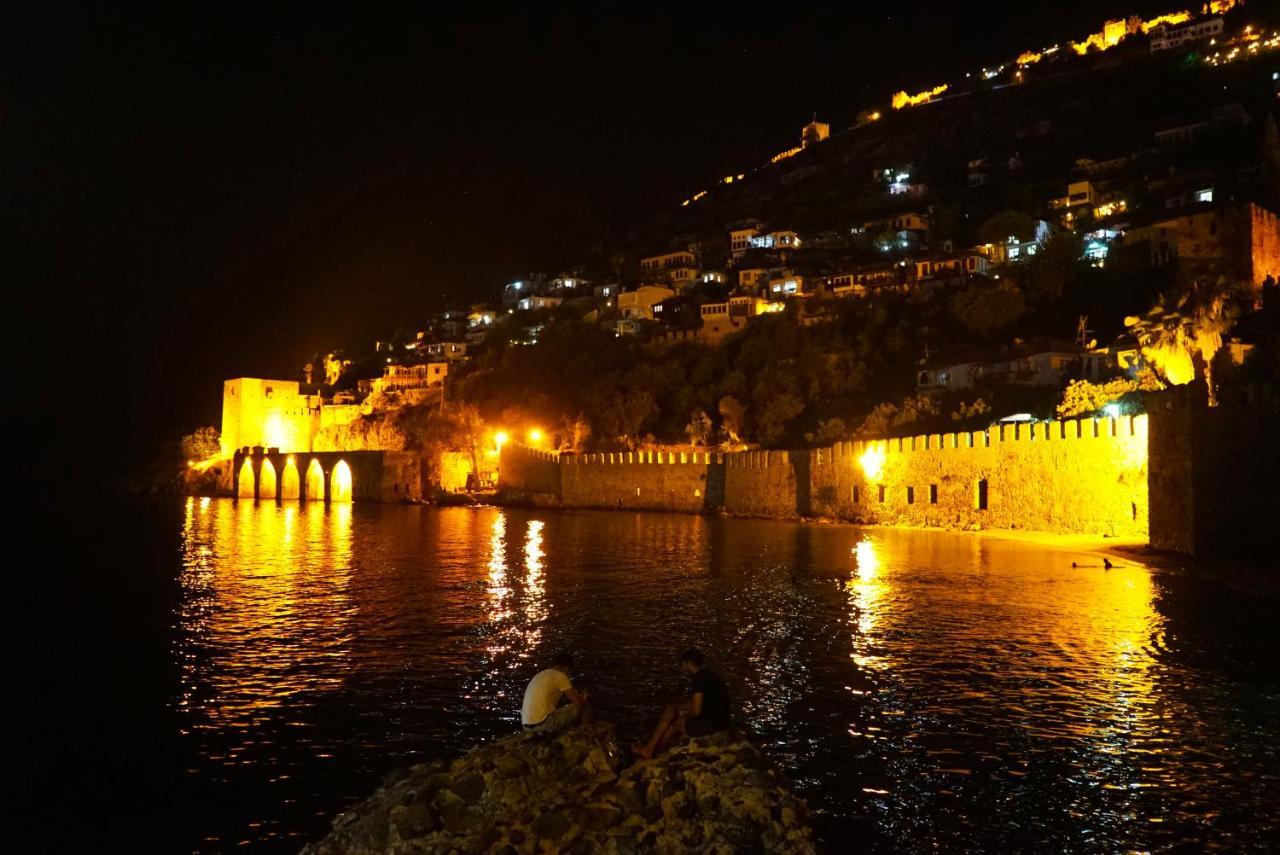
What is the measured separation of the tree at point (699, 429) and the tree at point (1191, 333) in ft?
101

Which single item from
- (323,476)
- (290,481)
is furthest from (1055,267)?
(290,481)

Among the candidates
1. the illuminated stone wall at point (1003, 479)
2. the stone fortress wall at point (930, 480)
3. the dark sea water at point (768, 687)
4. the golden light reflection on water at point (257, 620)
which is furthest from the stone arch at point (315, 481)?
the dark sea water at point (768, 687)

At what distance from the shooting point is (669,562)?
85.5ft

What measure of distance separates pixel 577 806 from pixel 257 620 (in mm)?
13434

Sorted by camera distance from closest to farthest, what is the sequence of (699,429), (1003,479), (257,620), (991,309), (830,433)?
(257,620) < (1003,479) < (830,433) < (991,309) < (699,429)

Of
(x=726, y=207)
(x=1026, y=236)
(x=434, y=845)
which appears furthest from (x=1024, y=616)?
(x=726, y=207)

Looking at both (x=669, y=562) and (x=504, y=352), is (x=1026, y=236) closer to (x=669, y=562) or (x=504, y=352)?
(x=504, y=352)

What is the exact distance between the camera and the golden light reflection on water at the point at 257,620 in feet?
40.9

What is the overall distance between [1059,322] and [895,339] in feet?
30.9

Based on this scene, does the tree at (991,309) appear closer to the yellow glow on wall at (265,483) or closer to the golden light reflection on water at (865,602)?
the golden light reflection on water at (865,602)

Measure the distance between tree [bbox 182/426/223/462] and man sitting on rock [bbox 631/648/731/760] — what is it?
91352mm

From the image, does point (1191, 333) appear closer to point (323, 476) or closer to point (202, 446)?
point (323, 476)

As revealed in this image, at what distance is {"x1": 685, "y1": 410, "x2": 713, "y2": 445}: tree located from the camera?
5678cm

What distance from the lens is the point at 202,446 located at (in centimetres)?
9106
